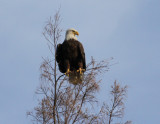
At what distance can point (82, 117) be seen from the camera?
5.96m

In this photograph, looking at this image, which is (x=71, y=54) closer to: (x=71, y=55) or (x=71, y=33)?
(x=71, y=55)

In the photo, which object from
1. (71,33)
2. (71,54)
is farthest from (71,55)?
(71,33)

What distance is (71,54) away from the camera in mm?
8938

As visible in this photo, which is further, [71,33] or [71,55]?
[71,33]

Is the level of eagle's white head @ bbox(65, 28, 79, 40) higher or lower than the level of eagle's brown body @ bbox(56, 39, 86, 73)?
higher

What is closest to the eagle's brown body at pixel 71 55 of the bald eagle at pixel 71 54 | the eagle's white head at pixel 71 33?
the bald eagle at pixel 71 54

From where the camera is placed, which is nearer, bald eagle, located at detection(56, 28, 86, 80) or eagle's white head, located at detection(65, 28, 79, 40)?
bald eagle, located at detection(56, 28, 86, 80)

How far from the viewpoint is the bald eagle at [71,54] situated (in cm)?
889

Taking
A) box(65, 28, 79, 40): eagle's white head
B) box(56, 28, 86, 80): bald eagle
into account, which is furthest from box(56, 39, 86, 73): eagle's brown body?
box(65, 28, 79, 40): eagle's white head

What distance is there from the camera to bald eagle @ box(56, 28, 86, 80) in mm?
8891

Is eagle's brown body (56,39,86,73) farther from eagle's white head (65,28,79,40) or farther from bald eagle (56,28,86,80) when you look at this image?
eagle's white head (65,28,79,40)

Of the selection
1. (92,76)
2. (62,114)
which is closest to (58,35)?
(92,76)

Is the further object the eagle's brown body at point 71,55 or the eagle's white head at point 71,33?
the eagle's white head at point 71,33

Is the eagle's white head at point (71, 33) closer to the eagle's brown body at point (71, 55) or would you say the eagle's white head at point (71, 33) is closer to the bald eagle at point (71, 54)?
the bald eagle at point (71, 54)
